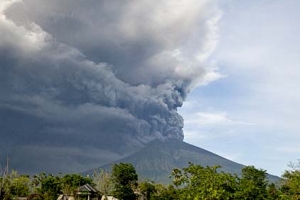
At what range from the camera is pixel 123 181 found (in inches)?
3984

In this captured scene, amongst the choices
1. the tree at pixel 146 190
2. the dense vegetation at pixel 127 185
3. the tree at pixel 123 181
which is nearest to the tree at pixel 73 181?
the dense vegetation at pixel 127 185

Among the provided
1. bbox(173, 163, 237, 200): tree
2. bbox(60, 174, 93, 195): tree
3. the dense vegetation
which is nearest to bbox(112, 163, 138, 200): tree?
the dense vegetation

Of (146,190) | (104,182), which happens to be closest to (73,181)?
(104,182)

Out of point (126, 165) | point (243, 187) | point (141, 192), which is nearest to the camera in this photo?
point (243, 187)

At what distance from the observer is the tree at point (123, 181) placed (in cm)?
9812

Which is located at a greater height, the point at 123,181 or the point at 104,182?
the point at 123,181

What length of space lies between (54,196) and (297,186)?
69.6 metres

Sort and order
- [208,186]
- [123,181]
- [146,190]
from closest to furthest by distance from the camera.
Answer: [208,186]
[123,181]
[146,190]

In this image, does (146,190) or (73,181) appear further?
(73,181)

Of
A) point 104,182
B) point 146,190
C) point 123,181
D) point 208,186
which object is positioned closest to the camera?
point 208,186

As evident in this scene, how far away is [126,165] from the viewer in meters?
104

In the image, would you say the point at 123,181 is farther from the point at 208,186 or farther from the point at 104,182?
the point at 208,186

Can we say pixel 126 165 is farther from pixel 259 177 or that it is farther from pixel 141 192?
pixel 259 177

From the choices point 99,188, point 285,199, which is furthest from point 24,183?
point 285,199
